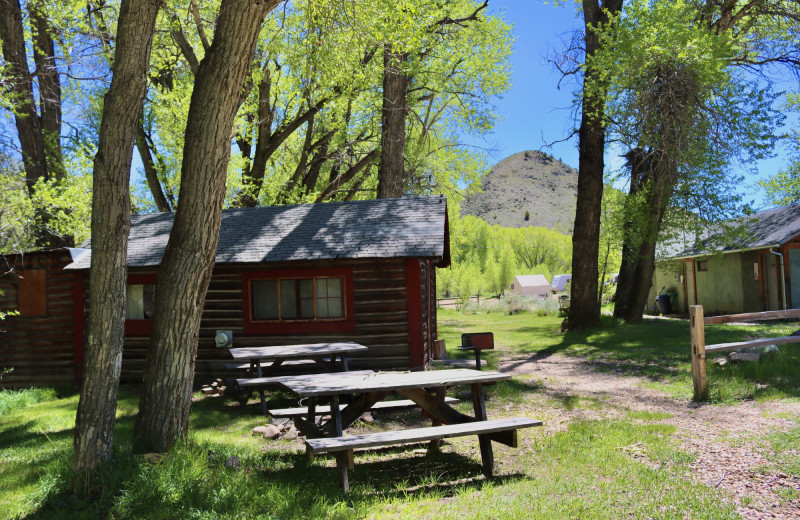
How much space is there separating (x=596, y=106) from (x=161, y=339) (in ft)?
55.2

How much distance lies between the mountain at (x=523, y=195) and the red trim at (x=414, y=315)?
13417 centimetres

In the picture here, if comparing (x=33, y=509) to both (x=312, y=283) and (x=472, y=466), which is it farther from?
(x=312, y=283)

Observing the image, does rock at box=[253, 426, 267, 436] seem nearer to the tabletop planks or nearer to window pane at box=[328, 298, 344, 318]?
the tabletop planks

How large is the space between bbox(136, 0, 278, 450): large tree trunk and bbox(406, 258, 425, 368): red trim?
20.7ft

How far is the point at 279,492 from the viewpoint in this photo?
5.11 meters

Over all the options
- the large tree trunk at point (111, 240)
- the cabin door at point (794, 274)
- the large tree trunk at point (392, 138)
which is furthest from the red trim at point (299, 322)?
the cabin door at point (794, 274)

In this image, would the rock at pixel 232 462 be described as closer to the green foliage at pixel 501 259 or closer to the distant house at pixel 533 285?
the green foliage at pixel 501 259

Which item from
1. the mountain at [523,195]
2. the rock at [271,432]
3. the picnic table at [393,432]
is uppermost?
the mountain at [523,195]

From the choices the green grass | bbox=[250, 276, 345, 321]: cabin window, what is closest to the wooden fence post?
the green grass

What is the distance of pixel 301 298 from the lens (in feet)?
41.1

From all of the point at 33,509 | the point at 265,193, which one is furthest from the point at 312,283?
the point at 265,193

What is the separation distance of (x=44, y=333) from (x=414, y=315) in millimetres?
8575

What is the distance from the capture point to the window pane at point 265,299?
12695 millimetres

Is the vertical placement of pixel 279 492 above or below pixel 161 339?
below
